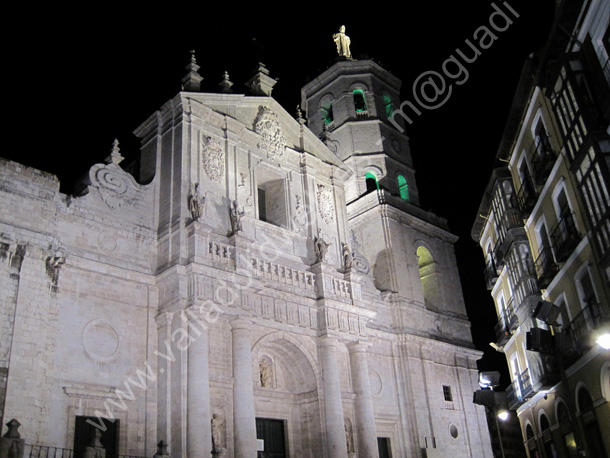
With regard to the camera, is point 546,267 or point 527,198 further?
point 527,198

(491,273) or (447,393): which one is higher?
(491,273)

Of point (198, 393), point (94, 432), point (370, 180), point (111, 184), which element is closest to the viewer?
point (94, 432)

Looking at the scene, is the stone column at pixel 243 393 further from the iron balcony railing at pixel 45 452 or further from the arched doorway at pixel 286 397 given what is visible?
the iron balcony railing at pixel 45 452

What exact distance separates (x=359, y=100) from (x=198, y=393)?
21.5m

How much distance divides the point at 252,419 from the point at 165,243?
20.8 feet

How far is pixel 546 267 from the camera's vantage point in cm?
2305

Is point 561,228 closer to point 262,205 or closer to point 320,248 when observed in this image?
point 320,248

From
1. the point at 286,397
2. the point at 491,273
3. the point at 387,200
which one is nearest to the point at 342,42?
the point at 387,200

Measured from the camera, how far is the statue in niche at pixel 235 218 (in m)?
21.4

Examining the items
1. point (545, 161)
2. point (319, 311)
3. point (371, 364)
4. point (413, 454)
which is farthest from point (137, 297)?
point (545, 161)

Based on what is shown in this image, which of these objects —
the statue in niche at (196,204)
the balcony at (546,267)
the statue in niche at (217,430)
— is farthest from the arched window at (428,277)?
the statue in niche at (217,430)

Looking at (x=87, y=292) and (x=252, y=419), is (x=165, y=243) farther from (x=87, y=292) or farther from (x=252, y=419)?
(x=252, y=419)

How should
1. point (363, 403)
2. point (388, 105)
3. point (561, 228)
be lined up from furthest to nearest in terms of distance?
1. point (388, 105)
2. point (363, 403)
3. point (561, 228)

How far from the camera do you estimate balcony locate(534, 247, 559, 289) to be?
2267cm
